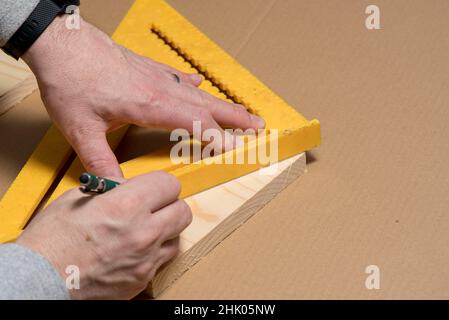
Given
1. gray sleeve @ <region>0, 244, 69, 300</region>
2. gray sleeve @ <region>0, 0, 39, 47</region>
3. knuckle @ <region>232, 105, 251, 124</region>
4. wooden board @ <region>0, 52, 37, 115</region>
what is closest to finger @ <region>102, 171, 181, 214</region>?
gray sleeve @ <region>0, 244, 69, 300</region>

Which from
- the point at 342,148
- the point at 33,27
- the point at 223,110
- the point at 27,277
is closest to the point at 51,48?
the point at 33,27

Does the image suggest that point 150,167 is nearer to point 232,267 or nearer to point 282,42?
point 232,267

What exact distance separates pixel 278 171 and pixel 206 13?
524 mm

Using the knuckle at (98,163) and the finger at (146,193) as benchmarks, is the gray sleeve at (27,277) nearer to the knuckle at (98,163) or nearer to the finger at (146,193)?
the finger at (146,193)

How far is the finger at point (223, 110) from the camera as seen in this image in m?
1.16

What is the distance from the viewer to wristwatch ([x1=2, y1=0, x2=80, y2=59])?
1102 millimetres

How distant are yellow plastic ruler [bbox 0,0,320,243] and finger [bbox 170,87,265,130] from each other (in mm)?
35

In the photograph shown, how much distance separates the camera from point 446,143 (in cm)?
126

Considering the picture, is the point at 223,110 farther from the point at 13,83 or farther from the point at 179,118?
the point at 13,83

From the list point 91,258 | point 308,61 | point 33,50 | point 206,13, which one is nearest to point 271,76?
point 308,61

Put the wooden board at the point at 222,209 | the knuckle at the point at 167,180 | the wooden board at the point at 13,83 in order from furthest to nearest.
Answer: the wooden board at the point at 13,83 → the wooden board at the point at 222,209 → the knuckle at the point at 167,180

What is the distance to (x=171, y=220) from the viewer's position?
97 cm

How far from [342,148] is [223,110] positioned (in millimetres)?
242

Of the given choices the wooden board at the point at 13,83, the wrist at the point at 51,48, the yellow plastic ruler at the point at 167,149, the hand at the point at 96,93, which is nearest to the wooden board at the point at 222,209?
the yellow plastic ruler at the point at 167,149
